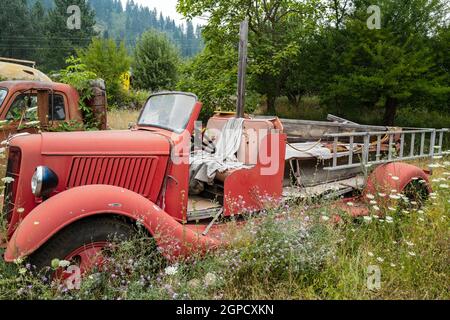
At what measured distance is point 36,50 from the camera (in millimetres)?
42719

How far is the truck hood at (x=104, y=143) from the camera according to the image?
11.9ft

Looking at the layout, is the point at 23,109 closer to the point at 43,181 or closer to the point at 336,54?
the point at 43,181

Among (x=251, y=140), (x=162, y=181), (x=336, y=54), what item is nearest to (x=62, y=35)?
(x=336, y=54)

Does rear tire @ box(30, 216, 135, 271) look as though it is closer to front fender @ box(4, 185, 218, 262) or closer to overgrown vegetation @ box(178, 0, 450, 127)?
front fender @ box(4, 185, 218, 262)

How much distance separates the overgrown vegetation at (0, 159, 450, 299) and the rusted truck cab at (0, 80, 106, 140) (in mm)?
5069

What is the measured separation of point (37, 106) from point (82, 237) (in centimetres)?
545

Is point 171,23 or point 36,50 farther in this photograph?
point 171,23

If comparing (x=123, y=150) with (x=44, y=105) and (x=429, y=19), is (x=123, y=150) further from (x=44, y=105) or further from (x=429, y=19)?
(x=429, y=19)

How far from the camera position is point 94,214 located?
127 inches

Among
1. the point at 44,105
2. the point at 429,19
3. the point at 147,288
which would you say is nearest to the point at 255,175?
the point at 147,288

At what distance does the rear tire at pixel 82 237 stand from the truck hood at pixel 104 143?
76 cm
